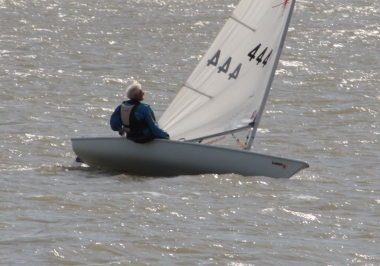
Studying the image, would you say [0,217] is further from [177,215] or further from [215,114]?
[215,114]

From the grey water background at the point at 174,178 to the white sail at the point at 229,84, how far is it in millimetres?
821

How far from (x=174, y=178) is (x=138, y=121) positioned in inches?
25.2

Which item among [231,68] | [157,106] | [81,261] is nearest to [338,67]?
[157,106]

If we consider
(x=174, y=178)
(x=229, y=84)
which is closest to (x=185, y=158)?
(x=174, y=178)

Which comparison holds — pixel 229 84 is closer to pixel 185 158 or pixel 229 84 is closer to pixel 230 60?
pixel 230 60

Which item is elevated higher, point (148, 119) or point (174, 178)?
point (148, 119)

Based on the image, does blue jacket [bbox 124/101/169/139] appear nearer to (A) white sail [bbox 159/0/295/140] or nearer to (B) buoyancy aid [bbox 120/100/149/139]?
(B) buoyancy aid [bbox 120/100/149/139]

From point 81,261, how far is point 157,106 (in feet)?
25.2

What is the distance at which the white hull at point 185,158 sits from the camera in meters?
7.78

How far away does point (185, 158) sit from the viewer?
781cm

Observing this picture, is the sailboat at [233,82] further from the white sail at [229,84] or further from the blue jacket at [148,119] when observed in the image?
the blue jacket at [148,119]

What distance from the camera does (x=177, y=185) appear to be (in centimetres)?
764

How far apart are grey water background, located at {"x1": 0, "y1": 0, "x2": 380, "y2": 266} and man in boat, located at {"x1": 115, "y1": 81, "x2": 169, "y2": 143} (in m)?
0.42

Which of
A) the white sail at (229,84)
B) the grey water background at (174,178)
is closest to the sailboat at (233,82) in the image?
the white sail at (229,84)
